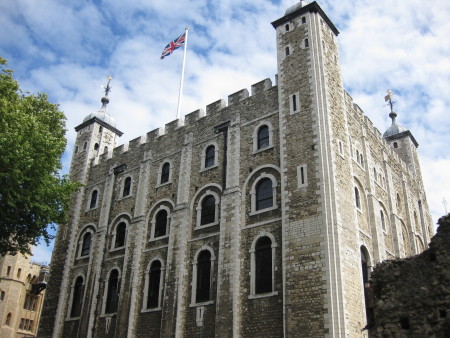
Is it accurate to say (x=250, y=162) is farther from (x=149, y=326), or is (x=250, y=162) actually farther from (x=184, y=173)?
(x=149, y=326)

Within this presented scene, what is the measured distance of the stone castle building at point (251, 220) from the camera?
19297 millimetres

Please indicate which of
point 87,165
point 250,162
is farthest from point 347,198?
point 87,165

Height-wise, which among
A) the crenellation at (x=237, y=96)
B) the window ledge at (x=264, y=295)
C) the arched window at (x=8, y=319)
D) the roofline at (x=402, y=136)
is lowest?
the window ledge at (x=264, y=295)

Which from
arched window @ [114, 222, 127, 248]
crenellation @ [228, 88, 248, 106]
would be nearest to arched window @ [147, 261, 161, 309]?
arched window @ [114, 222, 127, 248]

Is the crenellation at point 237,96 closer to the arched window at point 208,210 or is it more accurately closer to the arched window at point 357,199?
the arched window at point 208,210

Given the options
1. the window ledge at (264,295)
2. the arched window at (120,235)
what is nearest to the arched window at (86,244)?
the arched window at (120,235)

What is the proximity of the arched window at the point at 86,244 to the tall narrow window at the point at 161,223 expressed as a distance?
623 cm

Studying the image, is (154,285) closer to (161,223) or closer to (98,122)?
(161,223)

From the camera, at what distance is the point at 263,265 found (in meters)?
20.7

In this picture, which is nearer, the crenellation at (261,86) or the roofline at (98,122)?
the crenellation at (261,86)

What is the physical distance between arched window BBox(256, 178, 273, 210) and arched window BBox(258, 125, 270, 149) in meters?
1.93

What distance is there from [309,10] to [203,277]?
48.3 ft

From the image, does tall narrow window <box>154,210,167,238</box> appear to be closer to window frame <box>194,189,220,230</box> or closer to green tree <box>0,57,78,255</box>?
window frame <box>194,189,220,230</box>

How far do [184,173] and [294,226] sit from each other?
28.2ft
